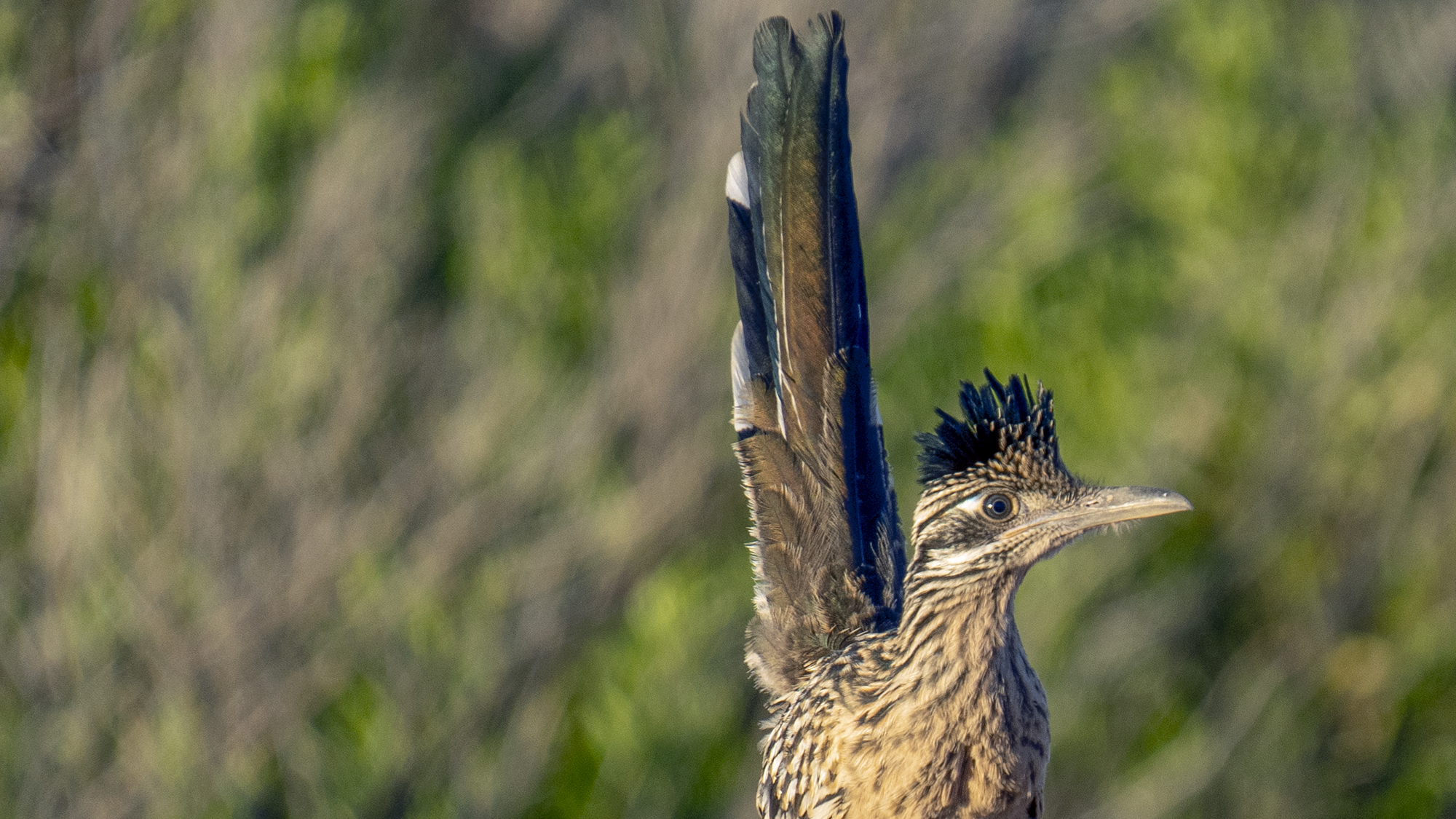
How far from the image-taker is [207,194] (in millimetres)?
5523

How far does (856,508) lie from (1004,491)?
37 centimetres

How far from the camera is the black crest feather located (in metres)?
2.46

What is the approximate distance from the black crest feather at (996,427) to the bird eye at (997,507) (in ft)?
0.25

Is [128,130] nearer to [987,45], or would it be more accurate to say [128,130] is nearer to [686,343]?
[686,343]

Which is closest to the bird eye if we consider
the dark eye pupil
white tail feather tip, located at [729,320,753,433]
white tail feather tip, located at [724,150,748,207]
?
the dark eye pupil

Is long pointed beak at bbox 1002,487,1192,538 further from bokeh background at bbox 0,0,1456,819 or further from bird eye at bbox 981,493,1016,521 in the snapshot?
bokeh background at bbox 0,0,1456,819

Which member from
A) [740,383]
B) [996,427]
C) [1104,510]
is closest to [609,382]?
[740,383]

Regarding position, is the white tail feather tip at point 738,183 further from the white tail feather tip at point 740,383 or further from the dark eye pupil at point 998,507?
the dark eye pupil at point 998,507

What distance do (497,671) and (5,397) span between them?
8.70 ft

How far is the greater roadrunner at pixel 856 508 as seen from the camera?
2342mm

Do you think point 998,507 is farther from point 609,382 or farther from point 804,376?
point 609,382

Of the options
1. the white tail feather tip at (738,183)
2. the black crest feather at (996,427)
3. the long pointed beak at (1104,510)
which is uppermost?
the white tail feather tip at (738,183)

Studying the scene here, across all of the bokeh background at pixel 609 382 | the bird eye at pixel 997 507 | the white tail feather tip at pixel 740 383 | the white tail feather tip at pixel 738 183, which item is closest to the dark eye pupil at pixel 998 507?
the bird eye at pixel 997 507

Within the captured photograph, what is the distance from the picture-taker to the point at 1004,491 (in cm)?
247
